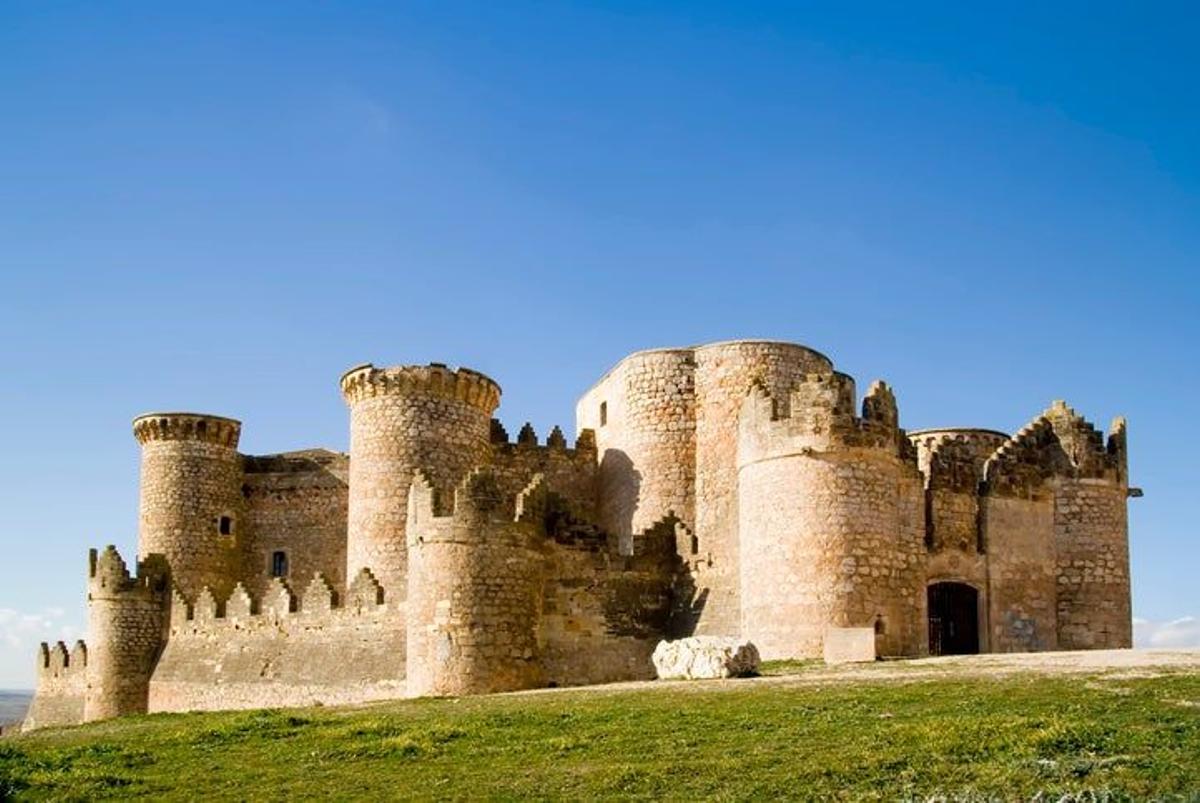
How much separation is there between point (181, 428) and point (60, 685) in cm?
1063

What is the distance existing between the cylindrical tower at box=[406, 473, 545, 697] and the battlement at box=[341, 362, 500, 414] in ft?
28.1

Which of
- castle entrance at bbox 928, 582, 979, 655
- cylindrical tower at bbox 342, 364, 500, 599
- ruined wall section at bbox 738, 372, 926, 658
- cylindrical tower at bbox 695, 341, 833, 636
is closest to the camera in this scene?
ruined wall section at bbox 738, 372, 926, 658

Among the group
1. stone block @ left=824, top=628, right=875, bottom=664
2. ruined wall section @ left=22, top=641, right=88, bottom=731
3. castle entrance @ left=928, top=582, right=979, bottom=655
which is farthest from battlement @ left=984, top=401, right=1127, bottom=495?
ruined wall section @ left=22, top=641, right=88, bottom=731

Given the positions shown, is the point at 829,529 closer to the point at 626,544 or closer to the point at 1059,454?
the point at 1059,454

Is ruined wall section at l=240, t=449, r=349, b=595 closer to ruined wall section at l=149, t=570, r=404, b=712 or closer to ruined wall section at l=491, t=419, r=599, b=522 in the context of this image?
ruined wall section at l=149, t=570, r=404, b=712

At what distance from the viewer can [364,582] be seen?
1481 inches

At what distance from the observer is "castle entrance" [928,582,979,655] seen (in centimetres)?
3388

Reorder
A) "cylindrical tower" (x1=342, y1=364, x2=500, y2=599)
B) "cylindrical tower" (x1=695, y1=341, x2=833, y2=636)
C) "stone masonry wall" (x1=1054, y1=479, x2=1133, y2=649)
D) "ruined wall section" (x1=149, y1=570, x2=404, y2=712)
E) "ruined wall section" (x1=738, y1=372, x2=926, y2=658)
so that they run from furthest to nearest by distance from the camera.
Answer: "cylindrical tower" (x1=342, y1=364, x2=500, y2=599) < "cylindrical tower" (x1=695, y1=341, x2=833, y2=636) < "ruined wall section" (x1=149, y1=570, x2=404, y2=712) < "stone masonry wall" (x1=1054, y1=479, x2=1133, y2=649) < "ruined wall section" (x1=738, y1=372, x2=926, y2=658)

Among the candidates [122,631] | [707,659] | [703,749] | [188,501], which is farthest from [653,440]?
[703,749]

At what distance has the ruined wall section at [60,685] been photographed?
49.6 metres

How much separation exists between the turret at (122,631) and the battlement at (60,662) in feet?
12.5

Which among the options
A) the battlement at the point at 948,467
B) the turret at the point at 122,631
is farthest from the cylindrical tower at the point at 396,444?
the battlement at the point at 948,467

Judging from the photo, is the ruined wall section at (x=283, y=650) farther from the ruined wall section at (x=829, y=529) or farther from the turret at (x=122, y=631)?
the ruined wall section at (x=829, y=529)

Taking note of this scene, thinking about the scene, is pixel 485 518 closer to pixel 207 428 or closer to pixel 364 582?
pixel 364 582
